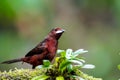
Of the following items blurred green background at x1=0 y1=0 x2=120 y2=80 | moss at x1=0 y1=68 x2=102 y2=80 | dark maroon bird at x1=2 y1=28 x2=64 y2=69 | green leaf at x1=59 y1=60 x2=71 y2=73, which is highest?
blurred green background at x1=0 y1=0 x2=120 y2=80

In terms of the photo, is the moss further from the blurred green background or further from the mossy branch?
the blurred green background

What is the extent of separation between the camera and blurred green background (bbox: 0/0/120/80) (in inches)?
396

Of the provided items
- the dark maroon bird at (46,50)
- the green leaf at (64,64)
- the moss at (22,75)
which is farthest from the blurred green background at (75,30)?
the green leaf at (64,64)

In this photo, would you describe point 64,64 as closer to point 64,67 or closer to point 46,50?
point 64,67

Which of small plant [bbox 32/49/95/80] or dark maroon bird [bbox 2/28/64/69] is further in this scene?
dark maroon bird [bbox 2/28/64/69]

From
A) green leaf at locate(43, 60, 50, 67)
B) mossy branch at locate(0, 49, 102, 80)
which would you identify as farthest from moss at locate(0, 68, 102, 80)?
green leaf at locate(43, 60, 50, 67)

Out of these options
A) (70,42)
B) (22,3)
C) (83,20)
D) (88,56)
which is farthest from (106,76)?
(22,3)

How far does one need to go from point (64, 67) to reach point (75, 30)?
747cm

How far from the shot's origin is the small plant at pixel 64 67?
16.9 feet

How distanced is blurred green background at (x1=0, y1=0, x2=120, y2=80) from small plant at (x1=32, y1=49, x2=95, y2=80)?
2.74m

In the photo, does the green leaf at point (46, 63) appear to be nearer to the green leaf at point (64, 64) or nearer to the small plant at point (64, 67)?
the small plant at point (64, 67)

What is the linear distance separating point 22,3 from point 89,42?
4956 millimetres

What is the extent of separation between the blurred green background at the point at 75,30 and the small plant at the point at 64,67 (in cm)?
274

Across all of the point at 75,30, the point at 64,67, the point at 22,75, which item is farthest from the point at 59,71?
the point at 75,30
